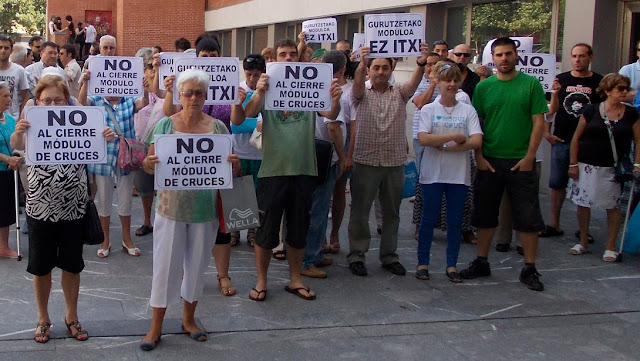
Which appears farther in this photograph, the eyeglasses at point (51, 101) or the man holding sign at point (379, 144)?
the man holding sign at point (379, 144)

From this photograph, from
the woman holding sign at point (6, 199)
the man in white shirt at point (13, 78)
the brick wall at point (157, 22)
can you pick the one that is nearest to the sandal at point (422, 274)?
the woman holding sign at point (6, 199)

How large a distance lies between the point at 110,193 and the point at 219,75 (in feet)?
6.83

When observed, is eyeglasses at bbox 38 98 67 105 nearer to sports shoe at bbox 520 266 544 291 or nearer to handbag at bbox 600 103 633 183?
sports shoe at bbox 520 266 544 291

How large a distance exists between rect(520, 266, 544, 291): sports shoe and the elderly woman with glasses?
1.33 metres

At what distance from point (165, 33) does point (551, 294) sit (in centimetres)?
2961

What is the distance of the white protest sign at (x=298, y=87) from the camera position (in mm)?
6395

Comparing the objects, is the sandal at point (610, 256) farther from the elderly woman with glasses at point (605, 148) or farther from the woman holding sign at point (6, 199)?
the woman holding sign at point (6, 199)

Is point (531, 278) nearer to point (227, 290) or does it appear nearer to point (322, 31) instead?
point (227, 290)

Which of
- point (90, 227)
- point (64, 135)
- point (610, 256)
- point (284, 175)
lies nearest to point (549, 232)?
point (610, 256)

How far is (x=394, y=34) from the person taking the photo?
7.44 metres

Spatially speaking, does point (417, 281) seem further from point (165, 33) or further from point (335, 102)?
point (165, 33)

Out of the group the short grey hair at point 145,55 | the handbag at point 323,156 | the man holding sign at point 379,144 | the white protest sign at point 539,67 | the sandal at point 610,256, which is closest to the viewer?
the handbag at point 323,156

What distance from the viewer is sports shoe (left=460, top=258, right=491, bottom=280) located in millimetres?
7441

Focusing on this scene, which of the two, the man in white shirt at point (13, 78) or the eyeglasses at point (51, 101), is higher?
the man in white shirt at point (13, 78)
